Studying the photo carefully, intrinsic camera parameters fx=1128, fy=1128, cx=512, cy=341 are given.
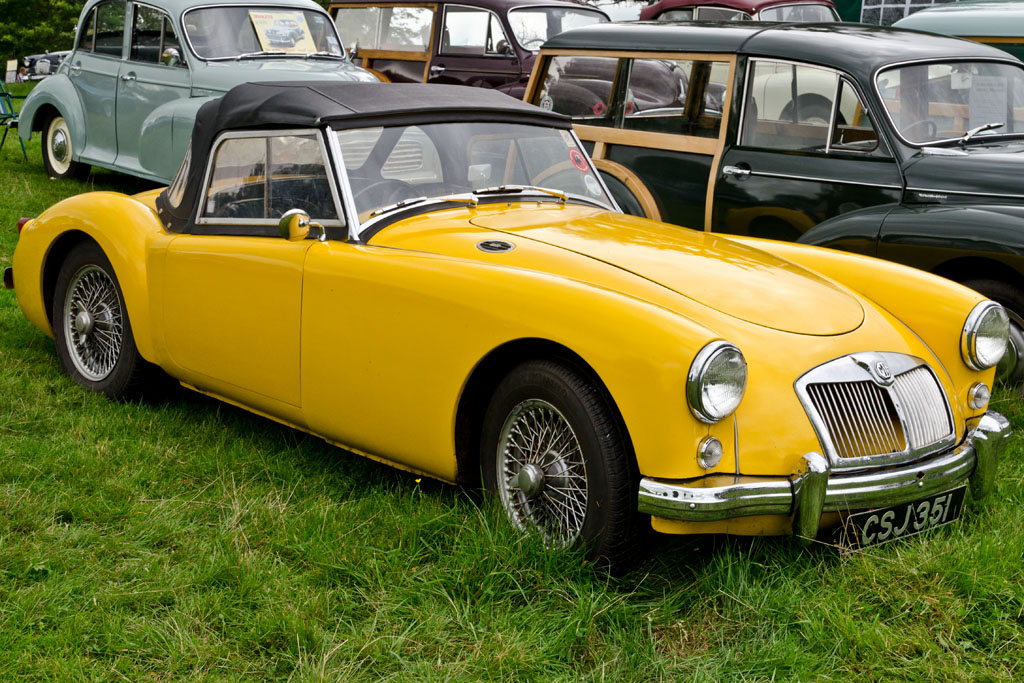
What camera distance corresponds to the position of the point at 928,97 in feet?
19.9

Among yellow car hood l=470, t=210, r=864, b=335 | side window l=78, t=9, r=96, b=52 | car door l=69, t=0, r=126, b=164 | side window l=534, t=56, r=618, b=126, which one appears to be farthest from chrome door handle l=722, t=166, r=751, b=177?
side window l=78, t=9, r=96, b=52

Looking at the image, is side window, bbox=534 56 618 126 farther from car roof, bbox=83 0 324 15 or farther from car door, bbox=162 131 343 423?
car roof, bbox=83 0 324 15

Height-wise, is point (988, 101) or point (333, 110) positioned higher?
point (988, 101)

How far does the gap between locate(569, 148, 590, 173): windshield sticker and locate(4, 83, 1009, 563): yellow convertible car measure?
0.4 inches

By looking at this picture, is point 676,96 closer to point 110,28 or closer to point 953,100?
point 953,100

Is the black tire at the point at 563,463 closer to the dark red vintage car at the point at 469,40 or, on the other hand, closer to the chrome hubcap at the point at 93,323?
the chrome hubcap at the point at 93,323

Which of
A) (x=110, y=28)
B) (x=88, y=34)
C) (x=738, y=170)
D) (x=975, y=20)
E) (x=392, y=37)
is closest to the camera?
(x=738, y=170)

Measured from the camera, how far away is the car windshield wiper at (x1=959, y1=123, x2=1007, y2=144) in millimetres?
5961

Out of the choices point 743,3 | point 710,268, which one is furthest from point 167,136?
point 743,3

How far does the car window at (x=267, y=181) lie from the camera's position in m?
4.35

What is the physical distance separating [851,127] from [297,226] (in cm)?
328

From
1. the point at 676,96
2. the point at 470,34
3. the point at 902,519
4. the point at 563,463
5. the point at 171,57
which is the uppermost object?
the point at 470,34

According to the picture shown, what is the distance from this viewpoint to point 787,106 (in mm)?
6352

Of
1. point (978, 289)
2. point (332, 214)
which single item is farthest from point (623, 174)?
point (332, 214)
